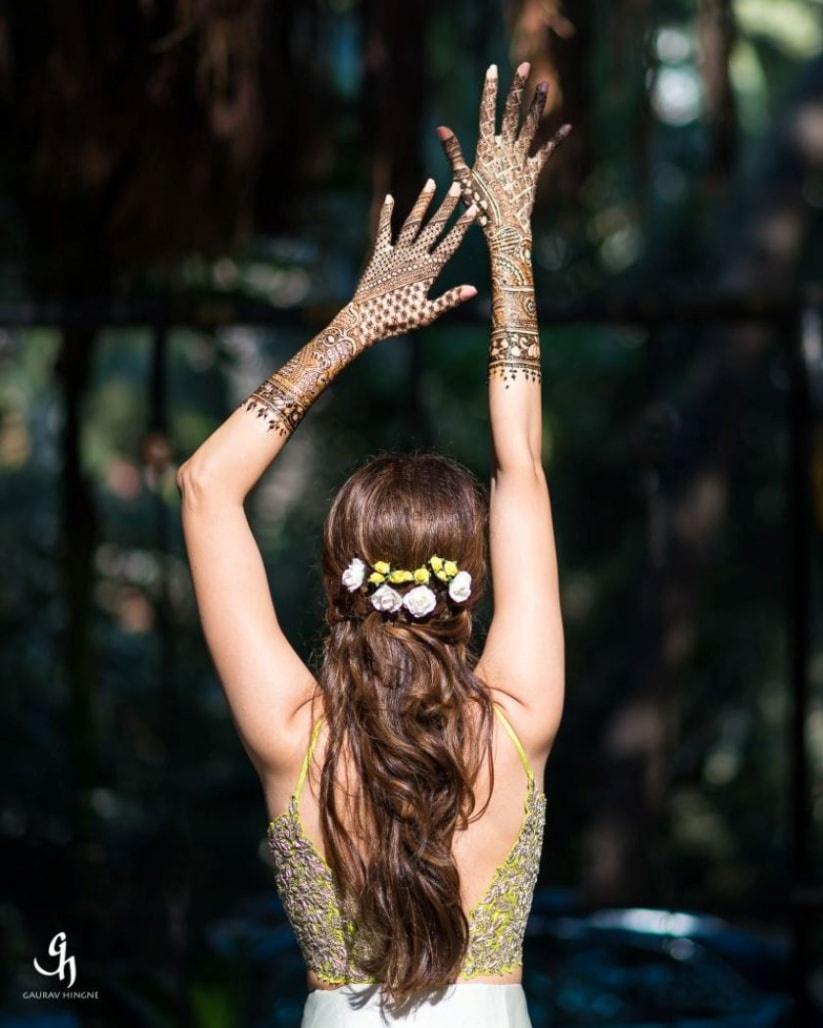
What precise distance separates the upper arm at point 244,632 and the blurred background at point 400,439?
0.65 feet

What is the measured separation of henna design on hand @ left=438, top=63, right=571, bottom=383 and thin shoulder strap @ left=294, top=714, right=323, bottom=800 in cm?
44

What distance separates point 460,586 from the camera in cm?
146

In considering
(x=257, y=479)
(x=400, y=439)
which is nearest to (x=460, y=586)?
(x=257, y=479)

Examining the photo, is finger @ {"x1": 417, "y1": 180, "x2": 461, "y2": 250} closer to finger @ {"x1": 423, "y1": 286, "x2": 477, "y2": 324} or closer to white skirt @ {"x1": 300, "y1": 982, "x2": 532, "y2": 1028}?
finger @ {"x1": 423, "y1": 286, "x2": 477, "y2": 324}

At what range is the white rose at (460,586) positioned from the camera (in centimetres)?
146

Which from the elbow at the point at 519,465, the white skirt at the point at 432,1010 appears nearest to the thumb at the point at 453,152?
the elbow at the point at 519,465

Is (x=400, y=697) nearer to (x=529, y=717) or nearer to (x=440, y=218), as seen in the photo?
(x=529, y=717)

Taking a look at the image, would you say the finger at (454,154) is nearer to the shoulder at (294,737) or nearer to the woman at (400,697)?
the woman at (400,697)

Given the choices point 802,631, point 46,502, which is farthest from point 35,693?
point 802,631

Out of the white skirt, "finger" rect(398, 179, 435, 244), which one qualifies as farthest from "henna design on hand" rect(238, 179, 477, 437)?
the white skirt

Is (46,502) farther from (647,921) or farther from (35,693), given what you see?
(647,921)

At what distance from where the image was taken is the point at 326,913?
1.51m

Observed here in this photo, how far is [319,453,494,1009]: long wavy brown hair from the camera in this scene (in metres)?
1.45

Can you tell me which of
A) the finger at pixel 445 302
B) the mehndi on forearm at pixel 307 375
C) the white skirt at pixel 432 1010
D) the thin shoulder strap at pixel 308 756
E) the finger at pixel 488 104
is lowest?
the white skirt at pixel 432 1010
